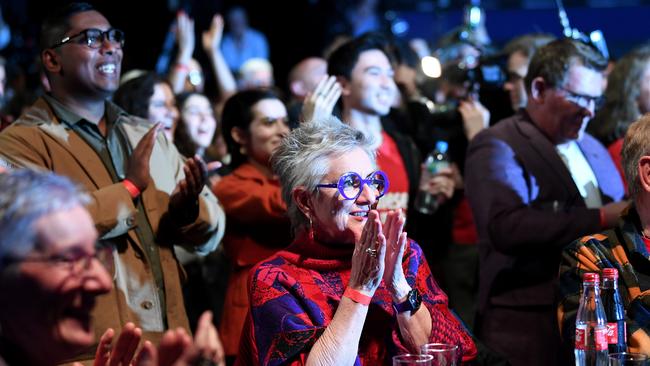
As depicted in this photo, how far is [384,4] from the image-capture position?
421 inches

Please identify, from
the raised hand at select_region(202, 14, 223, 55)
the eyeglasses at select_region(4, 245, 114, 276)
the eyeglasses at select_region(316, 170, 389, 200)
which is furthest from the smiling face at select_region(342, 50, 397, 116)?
the eyeglasses at select_region(4, 245, 114, 276)

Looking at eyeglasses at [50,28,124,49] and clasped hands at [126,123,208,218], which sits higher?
eyeglasses at [50,28,124,49]

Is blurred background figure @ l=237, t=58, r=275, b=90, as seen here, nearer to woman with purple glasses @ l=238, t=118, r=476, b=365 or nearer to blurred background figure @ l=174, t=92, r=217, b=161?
blurred background figure @ l=174, t=92, r=217, b=161

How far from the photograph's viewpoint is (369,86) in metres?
4.67

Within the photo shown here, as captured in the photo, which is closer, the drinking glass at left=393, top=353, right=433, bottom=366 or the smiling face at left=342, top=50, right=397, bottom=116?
the drinking glass at left=393, top=353, right=433, bottom=366

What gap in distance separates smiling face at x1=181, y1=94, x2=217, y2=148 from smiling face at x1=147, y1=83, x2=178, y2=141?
0.29 metres

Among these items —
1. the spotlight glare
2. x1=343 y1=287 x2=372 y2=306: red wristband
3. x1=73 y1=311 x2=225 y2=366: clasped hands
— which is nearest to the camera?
x1=73 y1=311 x2=225 y2=366: clasped hands

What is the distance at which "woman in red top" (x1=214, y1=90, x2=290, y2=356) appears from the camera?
4238mm

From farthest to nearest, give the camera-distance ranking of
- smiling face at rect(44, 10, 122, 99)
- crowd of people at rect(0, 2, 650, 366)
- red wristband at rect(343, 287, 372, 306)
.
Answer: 1. smiling face at rect(44, 10, 122, 99)
2. red wristband at rect(343, 287, 372, 306)
3. crowd of people at rect(0, 2, 650, 366)

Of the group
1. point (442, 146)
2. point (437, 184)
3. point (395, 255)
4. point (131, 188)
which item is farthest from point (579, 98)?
point (131, 188)

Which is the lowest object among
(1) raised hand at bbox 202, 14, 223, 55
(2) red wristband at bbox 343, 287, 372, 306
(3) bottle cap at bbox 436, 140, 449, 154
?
(2) red wristband at bbox 343, 287, 372, 306

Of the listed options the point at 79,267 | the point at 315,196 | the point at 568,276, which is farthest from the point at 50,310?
the point at 568,276

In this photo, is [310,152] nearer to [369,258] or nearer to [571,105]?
[369,258]

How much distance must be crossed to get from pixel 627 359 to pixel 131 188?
1.75 metres
